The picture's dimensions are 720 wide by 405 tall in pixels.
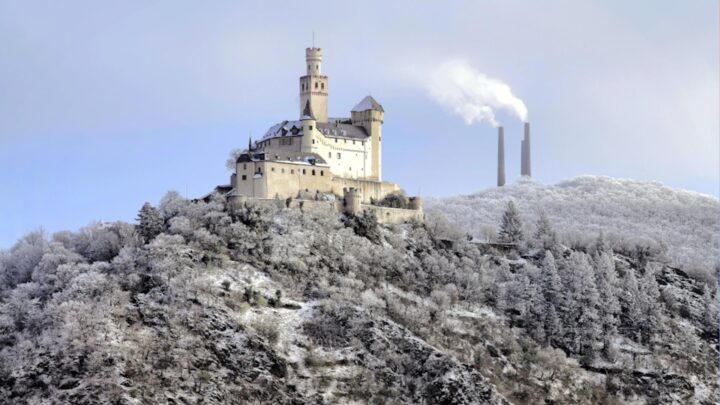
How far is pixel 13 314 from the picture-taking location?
115 meters

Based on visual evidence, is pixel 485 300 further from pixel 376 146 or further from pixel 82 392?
pixel 82 392

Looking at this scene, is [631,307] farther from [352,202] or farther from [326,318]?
[326,318]

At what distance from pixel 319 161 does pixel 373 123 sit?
13205 millimetres

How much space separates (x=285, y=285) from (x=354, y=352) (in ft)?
32.9

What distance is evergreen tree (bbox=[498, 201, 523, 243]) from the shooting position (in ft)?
490

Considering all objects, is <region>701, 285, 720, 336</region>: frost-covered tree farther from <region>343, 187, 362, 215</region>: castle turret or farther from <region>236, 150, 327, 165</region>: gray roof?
<region>236, 150, 327, 165</region>: gray roof

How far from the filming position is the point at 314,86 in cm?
14588

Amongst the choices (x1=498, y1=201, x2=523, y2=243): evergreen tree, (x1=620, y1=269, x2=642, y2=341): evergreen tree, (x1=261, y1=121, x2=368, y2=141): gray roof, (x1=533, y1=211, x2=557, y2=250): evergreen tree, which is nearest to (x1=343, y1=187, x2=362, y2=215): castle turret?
(x1=261, y1=121, x2=368, y2=141): gray roof

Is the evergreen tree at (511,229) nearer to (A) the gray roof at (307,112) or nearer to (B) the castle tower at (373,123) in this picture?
(B) the castle tower at (373,123)

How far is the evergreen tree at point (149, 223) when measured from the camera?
409 ft

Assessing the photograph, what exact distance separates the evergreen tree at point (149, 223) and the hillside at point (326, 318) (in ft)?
0.46

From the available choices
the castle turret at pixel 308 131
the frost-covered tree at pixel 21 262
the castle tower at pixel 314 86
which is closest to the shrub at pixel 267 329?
Answer: the frost-covered tree at pixel 21 262

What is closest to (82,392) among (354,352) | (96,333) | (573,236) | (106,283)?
(96,333)

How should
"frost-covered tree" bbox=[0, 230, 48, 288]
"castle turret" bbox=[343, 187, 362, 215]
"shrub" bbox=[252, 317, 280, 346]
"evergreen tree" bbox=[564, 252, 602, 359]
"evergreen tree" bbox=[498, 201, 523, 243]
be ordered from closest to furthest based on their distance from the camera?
1. "shrub" bbox=[252, 317, 280, 346]
2. "frost-covered tree" bbox=[0, 230, 48, 288]
3. "evergreen tree" bbox=[564, 252, 602, 359]
4. "castle turret" bbox=[343, 187, 362, 215]
5. "evergreen tree" bbox=[498, 201, 523, 243]
